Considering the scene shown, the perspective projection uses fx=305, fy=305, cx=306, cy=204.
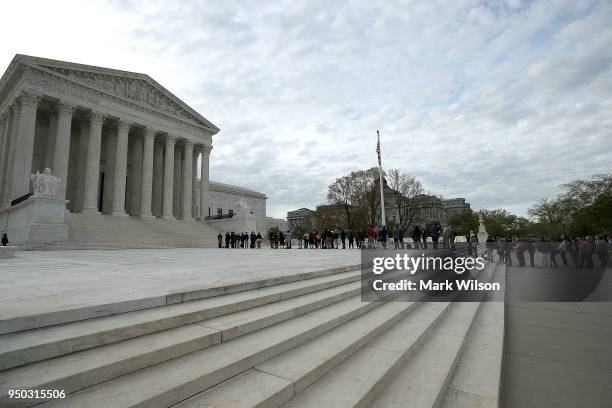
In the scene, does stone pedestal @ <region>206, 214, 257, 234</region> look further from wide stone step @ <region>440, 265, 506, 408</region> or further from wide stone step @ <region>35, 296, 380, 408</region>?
wide stone step @ <region>35, 296, 380, 408</region>

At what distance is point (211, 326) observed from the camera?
3.34 metres

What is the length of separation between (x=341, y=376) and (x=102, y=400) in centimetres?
212

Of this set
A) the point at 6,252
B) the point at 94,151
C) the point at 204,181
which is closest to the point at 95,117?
the point at 94,151

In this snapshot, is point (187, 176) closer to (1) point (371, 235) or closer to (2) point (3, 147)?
(2) point (3, 147)

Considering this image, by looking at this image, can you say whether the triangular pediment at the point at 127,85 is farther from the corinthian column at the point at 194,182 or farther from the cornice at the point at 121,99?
the corinthian column at the point at 194,182

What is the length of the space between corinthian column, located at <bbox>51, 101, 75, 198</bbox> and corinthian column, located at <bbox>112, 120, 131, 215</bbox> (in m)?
3.94

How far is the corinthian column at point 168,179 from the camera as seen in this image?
32.2 m

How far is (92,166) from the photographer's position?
2692 cm

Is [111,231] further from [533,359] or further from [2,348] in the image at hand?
[533,359]

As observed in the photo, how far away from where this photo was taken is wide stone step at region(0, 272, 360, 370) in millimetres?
2360

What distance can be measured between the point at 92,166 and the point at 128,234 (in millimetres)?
9249

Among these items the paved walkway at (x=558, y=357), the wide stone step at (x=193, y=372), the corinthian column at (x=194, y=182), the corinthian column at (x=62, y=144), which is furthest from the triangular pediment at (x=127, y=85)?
the paved walkway at (x=558, y=357)

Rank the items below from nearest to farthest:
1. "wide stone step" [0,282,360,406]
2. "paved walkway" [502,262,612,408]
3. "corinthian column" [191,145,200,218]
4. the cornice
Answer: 1. "wide stone step" [0,282,360,406]
2. "paved walkway" [502,262,612,408]
3. the cornice
4. "corinthian column" [191,145,200,218]

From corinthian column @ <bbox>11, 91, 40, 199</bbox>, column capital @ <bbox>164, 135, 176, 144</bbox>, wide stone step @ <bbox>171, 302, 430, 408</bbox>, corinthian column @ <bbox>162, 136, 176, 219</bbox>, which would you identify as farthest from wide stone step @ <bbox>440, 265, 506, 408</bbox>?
column capital @ <bbox>164, 135, 176, 144</bbox>
